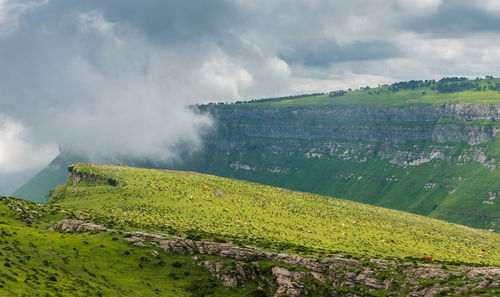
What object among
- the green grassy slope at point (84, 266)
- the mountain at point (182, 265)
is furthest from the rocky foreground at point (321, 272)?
the green grassy slope at point (84, 266)

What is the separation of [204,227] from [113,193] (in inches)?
1992

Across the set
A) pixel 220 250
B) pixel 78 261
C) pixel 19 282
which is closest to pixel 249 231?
pixel 220 250

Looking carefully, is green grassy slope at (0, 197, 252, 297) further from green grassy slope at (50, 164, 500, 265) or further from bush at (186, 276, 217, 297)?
green grassy slope at (50, 164, 500, 265)

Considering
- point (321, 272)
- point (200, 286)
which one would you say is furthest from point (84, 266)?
point (321, 272)

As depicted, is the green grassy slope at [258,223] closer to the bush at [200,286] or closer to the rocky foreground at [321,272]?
the rocky foreground at [321,272]

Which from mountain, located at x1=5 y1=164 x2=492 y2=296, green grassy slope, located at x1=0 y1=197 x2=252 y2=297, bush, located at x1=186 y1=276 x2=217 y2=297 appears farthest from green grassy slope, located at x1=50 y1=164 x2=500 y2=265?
bush, located at x1=186 y1=276 x2=217 y2=297

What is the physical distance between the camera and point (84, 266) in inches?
3442

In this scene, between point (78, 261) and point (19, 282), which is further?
point (78, 261)

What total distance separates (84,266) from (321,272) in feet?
145

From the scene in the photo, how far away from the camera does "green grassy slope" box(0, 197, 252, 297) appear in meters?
72.7

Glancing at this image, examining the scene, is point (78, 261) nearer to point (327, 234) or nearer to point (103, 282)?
point (103, 282)

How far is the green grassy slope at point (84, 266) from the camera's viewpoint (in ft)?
238

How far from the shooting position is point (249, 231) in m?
150

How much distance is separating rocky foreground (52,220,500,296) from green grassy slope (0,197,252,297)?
3039 millimetres
